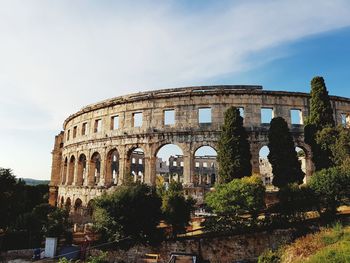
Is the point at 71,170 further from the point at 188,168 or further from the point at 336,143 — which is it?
the point at 336,143

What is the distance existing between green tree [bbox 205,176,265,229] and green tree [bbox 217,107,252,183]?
3634 millimetres

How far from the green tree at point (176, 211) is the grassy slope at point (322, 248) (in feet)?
16.6

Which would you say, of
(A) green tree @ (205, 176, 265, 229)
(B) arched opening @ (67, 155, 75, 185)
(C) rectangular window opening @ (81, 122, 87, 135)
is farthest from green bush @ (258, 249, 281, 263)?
(B) arched opening @ (67, 155, 75, 185)

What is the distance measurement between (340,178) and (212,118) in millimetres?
10124

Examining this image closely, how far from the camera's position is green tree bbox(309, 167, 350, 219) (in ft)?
49.8

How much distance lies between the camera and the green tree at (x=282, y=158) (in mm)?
19172

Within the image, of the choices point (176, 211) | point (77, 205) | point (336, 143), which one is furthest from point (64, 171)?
point (336, 143)

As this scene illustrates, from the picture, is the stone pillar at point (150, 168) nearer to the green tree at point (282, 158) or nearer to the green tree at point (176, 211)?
the green tree at point (176, 211)

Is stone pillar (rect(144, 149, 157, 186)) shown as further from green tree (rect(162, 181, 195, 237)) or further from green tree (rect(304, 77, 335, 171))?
green tree (rect(304, 77, 335, 171))

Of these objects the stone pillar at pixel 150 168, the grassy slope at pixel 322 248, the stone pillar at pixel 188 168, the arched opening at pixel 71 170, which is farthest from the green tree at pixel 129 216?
the arched opening at pixel 71 170

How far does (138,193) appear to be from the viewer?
15070 millimetres

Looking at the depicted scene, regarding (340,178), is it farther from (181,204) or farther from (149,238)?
(149,238)

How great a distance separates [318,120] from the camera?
2100 cm

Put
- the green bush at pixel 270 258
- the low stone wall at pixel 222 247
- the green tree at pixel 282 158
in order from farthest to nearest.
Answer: the green tree at pixel 282 158 < the low stone wall at pixel 222 247 < the green bush at pixel 270 258
